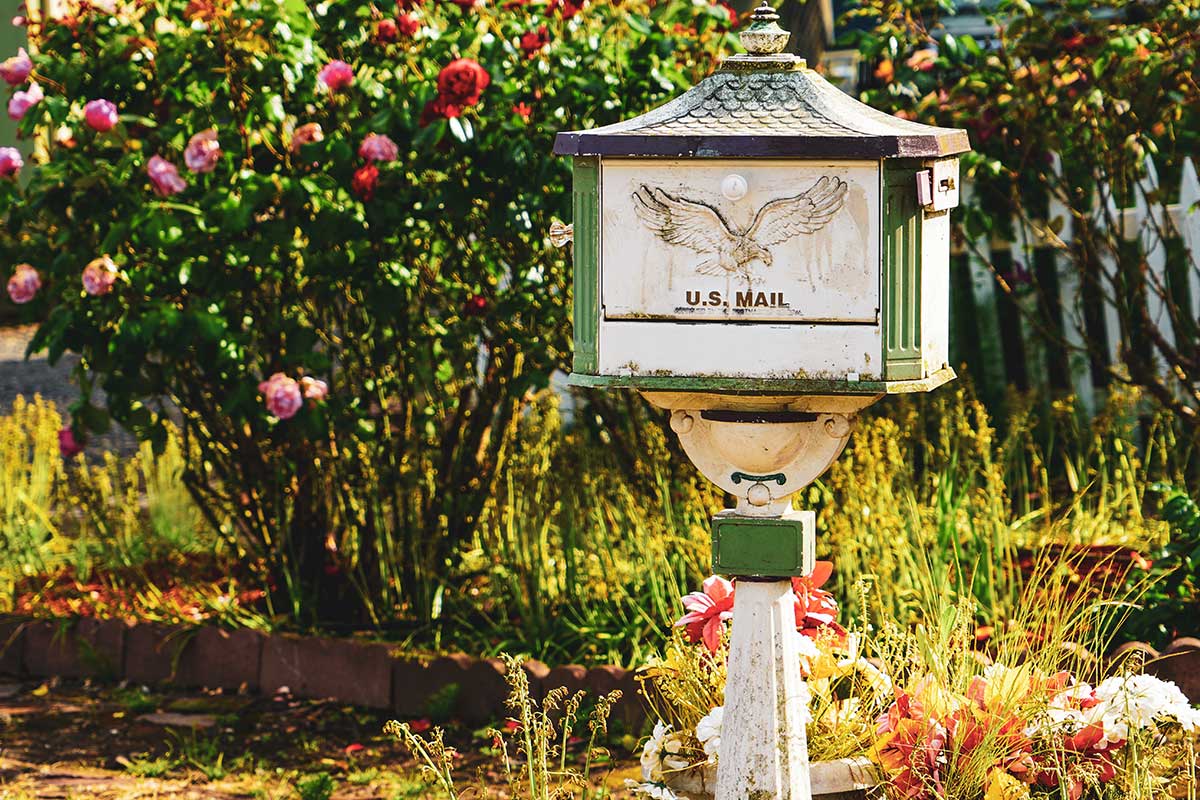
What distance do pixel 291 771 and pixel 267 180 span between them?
1.53 m

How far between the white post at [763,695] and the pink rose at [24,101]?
8.43 feet

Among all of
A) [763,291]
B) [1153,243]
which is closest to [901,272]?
[763,291]

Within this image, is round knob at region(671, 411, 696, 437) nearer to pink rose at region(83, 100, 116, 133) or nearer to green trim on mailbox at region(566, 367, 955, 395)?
green trim on mailbox at region(566, 367, 955, 395)

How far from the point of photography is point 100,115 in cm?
439

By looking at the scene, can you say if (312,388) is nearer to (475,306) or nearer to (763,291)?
(475,306)

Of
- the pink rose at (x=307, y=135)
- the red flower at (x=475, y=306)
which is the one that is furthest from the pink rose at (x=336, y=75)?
the red flower at (x=475, y=306)

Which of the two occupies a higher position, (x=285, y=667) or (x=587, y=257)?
(x=587, y=257)

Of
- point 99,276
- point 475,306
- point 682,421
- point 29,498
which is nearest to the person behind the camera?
point 682,421

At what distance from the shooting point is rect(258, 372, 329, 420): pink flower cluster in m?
4.47

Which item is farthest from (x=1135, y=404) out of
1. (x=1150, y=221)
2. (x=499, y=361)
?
(x=499, y=361)

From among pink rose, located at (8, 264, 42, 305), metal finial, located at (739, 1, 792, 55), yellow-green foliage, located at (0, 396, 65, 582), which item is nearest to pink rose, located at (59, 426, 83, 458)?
pink rose, located at (8, 264, 42, 305)

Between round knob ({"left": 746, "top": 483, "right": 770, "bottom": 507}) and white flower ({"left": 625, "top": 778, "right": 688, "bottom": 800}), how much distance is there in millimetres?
610

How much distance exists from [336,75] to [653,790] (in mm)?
2117

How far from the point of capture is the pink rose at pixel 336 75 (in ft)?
14.4
